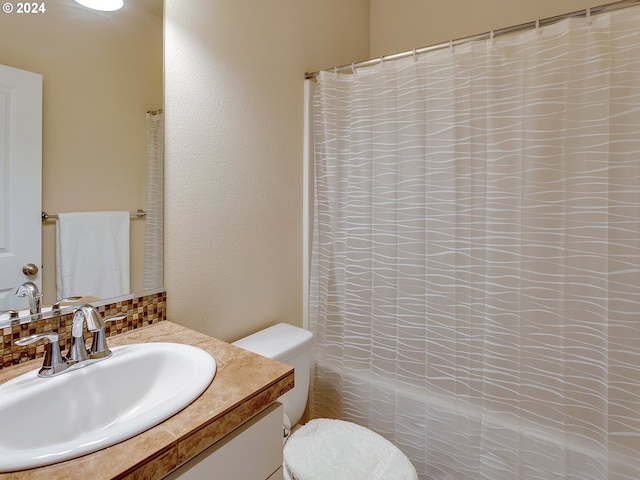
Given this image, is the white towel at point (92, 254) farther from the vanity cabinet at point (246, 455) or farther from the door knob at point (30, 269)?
the vanity cabinet at point (246, 455)

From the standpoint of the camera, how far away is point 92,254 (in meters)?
1.03

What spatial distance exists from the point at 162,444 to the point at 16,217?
2.28 ft

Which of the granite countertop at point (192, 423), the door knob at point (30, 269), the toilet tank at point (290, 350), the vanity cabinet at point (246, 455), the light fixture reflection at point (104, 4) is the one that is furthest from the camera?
the toilet tank at point (290, 350)

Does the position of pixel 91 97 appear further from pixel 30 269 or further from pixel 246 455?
pixel 246 455

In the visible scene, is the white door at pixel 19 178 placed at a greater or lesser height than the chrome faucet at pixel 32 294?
greater

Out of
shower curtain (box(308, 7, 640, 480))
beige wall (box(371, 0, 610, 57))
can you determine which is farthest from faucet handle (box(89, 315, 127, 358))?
beige wall (box(371, 0, 610, 57))

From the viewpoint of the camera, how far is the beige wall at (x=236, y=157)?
1.22 meters

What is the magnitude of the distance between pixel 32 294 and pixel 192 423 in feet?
1.97

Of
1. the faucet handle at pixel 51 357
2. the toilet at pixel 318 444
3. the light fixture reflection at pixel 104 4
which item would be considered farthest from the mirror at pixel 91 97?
the toilet at pixel 318 444

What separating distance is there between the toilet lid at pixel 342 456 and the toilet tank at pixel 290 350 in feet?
0.38

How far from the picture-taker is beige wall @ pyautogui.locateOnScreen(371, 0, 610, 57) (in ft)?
6.03

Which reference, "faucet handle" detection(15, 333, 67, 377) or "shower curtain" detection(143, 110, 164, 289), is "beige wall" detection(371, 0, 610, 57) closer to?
"shower curtain" detection(143, 110, 164, 289)

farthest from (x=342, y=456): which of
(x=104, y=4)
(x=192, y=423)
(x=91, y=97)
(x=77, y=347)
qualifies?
(x=104, y=4)

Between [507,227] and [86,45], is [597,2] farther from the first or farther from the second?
[86,45]
